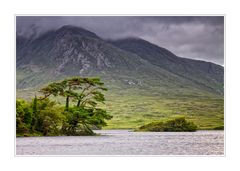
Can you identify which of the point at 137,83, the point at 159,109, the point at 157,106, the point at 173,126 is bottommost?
the point at 159,109

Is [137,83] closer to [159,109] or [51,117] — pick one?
[159,109]

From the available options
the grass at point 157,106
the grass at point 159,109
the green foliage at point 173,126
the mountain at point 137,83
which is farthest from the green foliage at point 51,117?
the mountain at point 137,83

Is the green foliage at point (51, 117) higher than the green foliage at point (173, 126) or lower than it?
higher

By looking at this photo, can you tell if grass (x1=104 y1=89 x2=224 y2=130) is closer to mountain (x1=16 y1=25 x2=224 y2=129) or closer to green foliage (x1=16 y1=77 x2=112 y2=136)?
mountain (x1=16 y1=25 x2=224 y2=129)

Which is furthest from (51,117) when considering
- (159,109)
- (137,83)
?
(137,83)

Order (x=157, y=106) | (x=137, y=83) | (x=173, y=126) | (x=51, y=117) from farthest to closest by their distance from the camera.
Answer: (x=137, y=83) → (x=157, y=106) → (x=173, y=126) → (x=51, y=117)

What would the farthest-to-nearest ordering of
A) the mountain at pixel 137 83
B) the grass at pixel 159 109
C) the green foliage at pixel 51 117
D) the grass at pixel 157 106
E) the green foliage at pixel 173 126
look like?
the mountain at pixel 137 83, the grass at pixel 159 109, the grass at pixel 157 106, the green foliage at pixel 173 126, the green foliage at pixel 51 117

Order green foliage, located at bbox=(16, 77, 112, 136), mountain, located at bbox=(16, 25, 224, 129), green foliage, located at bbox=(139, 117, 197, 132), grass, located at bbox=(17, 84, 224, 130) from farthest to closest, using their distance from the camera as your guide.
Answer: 1. mountain, located at bbox=(16, 25, 224, 129)
2. grass, located at bbox=(17, 84, 224, 130)
3. green foliage, located at bbox=(139, 117, 197, 132)
4. green foliage, located at bbox=(16, 77, 112, 136)

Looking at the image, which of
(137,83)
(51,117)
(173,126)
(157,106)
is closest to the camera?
(51,117)

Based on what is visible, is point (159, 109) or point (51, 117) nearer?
point (51, 117)

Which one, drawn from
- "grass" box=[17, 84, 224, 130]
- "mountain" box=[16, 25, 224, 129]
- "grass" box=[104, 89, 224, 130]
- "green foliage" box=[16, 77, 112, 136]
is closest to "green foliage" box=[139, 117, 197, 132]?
"green foliage" box=[16, 77, 112, 136]

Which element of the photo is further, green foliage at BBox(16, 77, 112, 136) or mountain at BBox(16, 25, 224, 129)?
mountain at BBox(16, 25, 224, 129)

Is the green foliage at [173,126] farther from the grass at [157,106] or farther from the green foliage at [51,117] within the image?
the grass at [157,106]

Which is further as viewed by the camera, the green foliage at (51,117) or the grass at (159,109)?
the grass at (159,109)
